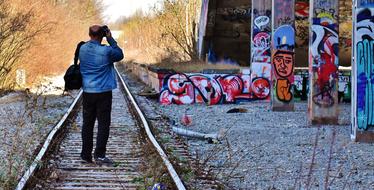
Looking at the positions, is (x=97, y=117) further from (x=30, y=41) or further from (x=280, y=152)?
(x=30, y=41)

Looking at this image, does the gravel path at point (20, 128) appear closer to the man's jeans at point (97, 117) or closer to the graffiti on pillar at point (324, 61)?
the man's jeans at point (97, 117)

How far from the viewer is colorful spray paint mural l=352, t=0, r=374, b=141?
40.2ft

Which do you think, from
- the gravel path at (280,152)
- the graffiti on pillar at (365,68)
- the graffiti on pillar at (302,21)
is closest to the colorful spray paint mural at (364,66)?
the graffiti on pillar at (365,68)

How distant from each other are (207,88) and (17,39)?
916 centimetres

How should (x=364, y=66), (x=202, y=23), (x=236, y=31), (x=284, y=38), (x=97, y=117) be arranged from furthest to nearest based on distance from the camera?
(x=202, y=23) → (x=236, y=31) → (x=284, y=38) → (x=364, y=66) → (x=97, y=117)

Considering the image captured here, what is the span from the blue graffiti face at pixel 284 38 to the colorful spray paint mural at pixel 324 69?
3.86 m

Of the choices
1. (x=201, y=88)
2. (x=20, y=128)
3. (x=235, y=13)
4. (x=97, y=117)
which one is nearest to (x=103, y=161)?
(x=97, y=117)

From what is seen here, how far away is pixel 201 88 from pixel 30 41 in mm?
10607

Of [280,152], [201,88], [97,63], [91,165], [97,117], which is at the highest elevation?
[97,63]

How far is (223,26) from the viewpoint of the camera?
3594cm

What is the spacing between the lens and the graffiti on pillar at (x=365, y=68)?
40.2ft

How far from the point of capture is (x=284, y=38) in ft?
64.3

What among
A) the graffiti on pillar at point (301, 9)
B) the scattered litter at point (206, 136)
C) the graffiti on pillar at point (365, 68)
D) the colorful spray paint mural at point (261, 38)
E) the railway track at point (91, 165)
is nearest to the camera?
the railway track at point (91, 165)

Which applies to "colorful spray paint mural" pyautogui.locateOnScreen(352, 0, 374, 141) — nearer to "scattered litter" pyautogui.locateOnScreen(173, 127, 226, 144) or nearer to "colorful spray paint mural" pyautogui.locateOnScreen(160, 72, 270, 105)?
"scattered litter" pyautogui.locateOnScreen(173, 127, 226, 144)
